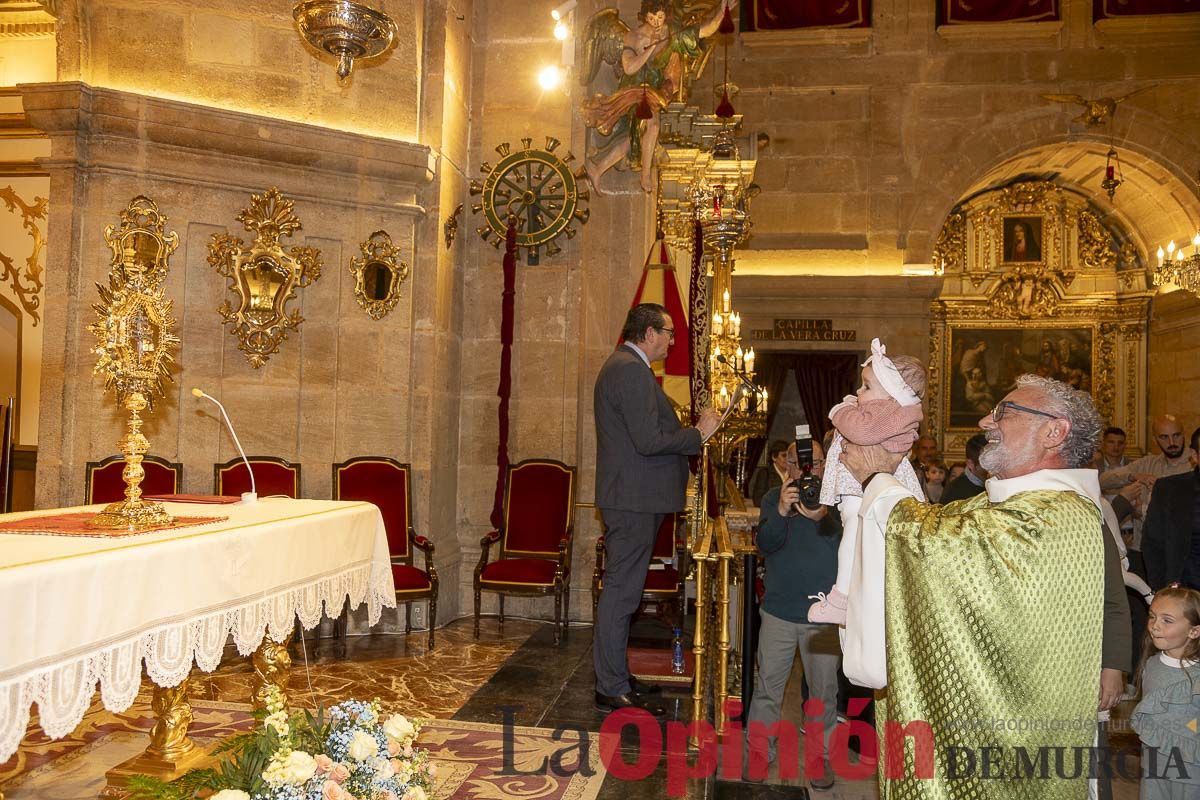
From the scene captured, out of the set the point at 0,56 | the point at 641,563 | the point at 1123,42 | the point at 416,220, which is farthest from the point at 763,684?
the point at 1123,42

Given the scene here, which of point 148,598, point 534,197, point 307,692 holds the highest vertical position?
point 534,197

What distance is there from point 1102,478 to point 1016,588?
6.07 metres

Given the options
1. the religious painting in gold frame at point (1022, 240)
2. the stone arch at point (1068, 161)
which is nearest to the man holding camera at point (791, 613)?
→ the stone arch at point (1068, 161)

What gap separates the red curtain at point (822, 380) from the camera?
1457 cm

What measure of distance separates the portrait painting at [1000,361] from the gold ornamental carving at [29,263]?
13.5 m

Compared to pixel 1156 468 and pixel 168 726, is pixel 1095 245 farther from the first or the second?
pixel 168 726

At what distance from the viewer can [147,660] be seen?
309 cm

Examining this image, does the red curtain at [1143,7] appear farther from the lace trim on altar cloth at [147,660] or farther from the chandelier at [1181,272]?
the lace trim on altar cloth at [147,660]

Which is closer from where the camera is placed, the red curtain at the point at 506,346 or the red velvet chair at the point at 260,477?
the red velvet chair at the point at 260,477

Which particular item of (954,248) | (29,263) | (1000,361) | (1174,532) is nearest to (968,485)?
(1174,532)

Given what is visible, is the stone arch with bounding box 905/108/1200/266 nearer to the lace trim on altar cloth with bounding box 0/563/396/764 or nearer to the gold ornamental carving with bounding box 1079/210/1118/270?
the gold ornamental carving with bounding box 1079/210/1118/270

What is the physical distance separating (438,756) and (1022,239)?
49.7 feet

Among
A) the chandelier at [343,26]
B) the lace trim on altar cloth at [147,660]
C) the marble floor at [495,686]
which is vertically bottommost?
the marble floor at [495,686]

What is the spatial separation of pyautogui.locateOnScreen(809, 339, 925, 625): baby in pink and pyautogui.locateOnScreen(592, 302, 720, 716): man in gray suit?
207 cm
